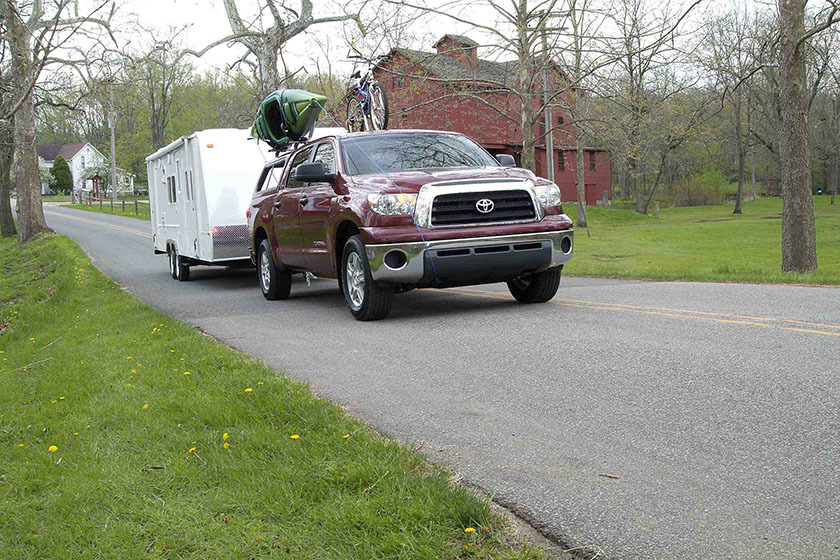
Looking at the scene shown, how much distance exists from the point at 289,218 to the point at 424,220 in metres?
3.11

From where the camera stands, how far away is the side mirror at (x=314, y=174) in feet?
31.9

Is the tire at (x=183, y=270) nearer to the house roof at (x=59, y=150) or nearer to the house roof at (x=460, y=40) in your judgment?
the house roof at (x=460, y=40)

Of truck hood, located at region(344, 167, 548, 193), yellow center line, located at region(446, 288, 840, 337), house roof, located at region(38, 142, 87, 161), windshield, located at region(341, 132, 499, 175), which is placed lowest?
yellow center line, located at region(446, 288, 840, 337)

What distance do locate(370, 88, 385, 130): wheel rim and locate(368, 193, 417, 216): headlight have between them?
6.65 meters

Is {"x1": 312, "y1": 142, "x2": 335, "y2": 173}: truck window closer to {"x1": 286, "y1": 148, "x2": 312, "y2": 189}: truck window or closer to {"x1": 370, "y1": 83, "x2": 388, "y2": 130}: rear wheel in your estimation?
{"x1": 286, "y1": 148, "x2": 312, "y2": 189}: truck window

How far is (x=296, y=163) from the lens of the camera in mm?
11805

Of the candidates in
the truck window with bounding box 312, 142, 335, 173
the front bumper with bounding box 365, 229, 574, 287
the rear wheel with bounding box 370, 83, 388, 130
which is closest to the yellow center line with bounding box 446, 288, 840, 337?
the front bumper with bounding box 365, 229, 574, 287

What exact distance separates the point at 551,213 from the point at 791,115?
8295 mm

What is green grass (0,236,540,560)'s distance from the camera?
340 cm

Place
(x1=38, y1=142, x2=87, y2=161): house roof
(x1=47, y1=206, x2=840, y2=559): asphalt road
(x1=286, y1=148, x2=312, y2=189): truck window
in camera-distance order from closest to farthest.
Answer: (x1=47, y1=206, x2=840, y2=559): asphalt road
(x1=286, y1=148, x2=312, y2=189): truck window
(x1=38, y1=142, x2=87, y2=161): house roof

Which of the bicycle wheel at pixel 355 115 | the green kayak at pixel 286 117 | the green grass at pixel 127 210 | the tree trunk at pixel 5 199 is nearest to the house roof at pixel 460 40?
the bicycle wheel at pixel 355 115

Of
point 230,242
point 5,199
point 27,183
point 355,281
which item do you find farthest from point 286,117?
point 5,199

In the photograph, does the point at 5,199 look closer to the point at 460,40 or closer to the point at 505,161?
the point at 460,40

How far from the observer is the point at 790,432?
170 inches
